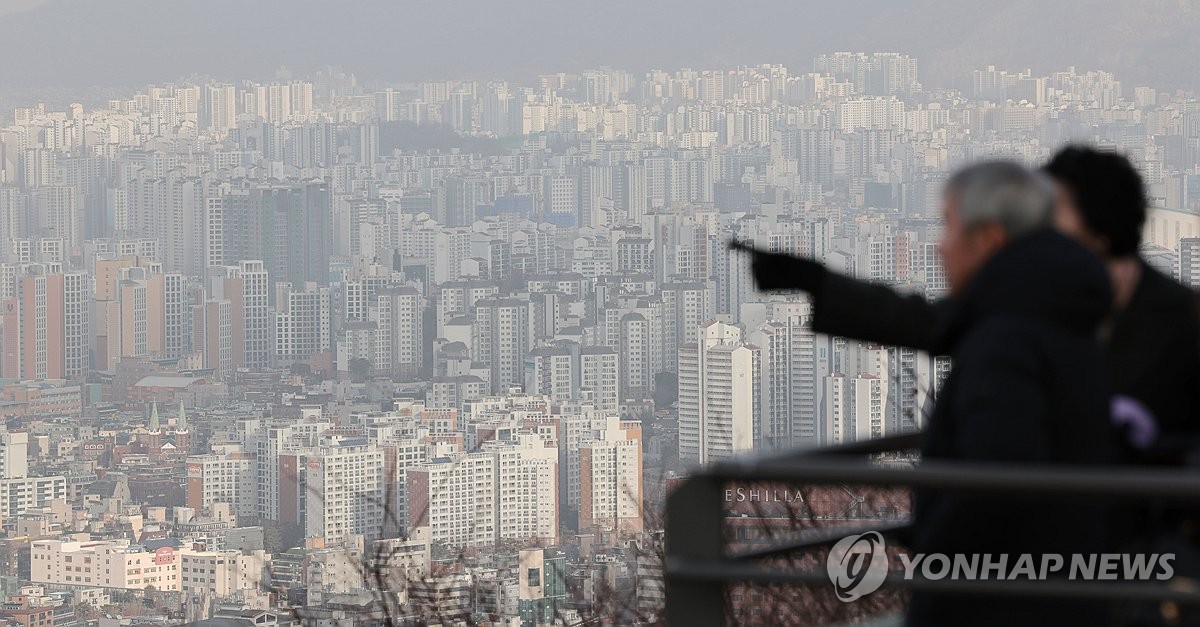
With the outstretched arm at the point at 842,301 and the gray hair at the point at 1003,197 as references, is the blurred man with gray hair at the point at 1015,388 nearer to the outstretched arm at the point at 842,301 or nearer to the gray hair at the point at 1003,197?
the gray hair at the point at 1003,197

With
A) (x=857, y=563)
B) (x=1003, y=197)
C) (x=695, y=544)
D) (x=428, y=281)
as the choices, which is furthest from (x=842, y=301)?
(x=428, y=281)

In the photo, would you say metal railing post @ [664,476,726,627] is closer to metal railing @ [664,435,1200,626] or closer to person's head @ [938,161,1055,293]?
metal railing @ [664,435,1200,626]

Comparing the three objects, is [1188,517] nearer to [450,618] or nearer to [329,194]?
[450,618]

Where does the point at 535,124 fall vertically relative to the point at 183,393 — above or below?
above

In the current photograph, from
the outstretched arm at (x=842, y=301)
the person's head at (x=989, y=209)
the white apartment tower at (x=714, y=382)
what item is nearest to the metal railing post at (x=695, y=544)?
the person's head at (x=989, y=209)

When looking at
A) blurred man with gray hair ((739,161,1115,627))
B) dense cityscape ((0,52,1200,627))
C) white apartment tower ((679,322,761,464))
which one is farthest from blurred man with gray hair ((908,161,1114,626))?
white apartment tower ((679,322,761,464))

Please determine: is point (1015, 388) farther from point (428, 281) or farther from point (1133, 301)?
point (428, 281)

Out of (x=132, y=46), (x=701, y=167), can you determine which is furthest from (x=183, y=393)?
(x=132, y=46)
